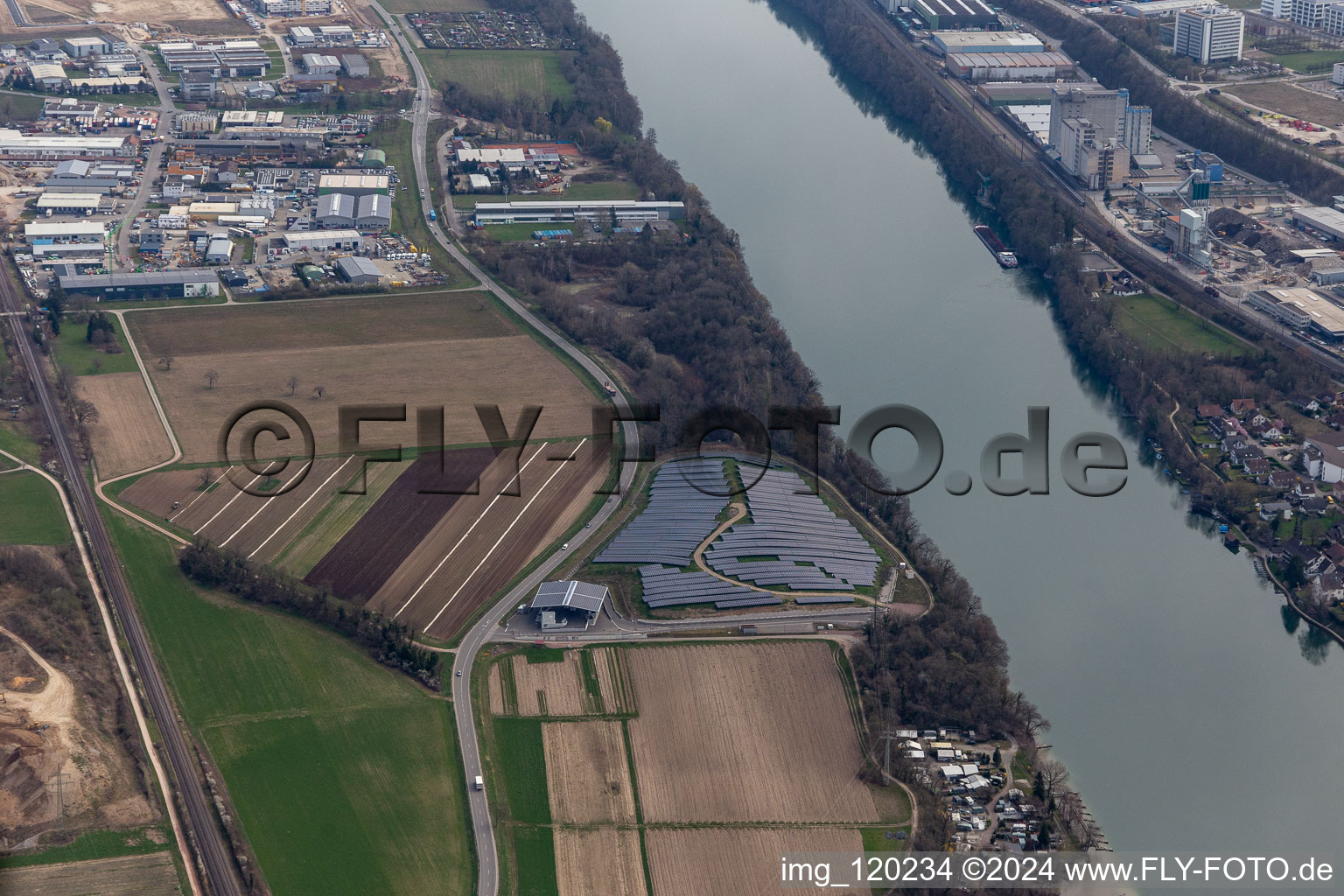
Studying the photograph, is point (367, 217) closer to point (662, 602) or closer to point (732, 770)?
point (662, 602)

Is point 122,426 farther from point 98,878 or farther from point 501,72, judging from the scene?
point 501,72

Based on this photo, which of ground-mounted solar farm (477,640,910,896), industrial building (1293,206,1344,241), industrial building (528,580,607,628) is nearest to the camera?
ground-mounted solar farm (477,640,910,896)

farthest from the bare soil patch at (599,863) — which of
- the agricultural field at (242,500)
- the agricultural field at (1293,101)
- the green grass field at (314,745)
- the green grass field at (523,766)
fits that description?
the agricultural field at (1293,101)

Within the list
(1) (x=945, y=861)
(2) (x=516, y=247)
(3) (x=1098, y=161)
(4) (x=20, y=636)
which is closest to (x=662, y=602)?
(1) (x=945, y=861)

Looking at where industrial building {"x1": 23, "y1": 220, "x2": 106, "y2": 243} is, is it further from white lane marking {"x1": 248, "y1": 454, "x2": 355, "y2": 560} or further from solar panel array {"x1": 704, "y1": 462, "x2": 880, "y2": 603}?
solar panel array {"x1": 704, "y1": 462, "x2": 880, "y2": 603}

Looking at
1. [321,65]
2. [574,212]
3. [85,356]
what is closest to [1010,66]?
[574,212]

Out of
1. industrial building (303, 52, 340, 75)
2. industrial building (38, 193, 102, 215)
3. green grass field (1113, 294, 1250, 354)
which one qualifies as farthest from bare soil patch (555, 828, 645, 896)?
industrial building (303, 52, 340, 75)
